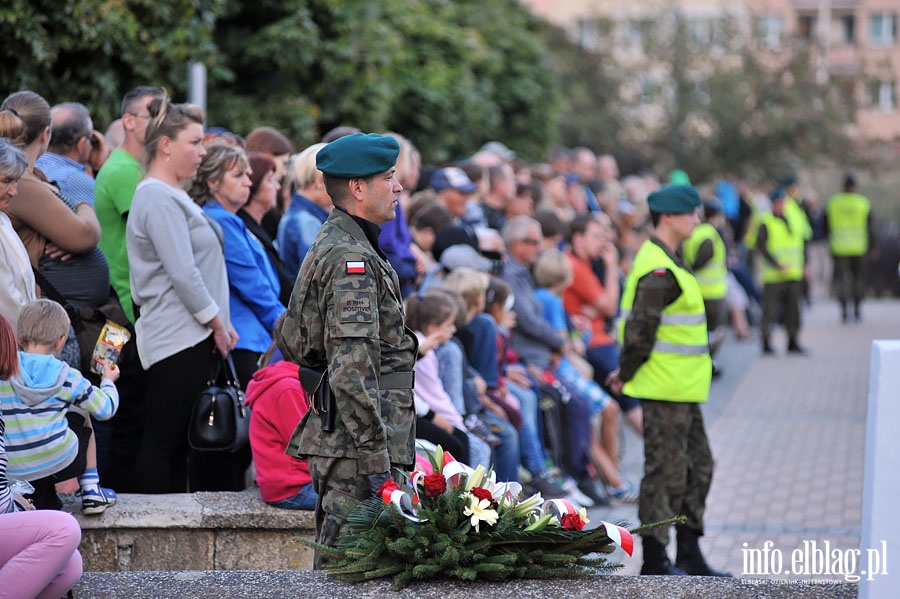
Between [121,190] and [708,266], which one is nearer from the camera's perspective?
[121,190]

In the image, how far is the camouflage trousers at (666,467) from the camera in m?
6.93

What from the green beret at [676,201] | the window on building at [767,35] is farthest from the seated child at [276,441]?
the window on building at [767,35]

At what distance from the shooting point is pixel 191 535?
597cm

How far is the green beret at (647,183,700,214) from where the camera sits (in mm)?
7078

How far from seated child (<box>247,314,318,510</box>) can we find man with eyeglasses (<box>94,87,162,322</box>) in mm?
1027

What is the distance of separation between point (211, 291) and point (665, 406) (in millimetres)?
2384

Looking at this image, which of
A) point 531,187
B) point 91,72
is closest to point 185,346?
point 91,72

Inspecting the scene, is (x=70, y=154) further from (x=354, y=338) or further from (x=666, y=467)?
(x=666, y=467)

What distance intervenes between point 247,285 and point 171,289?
1.59 feet

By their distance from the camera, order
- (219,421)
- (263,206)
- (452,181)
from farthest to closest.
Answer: (452,181) → (263,206) → (219,421)

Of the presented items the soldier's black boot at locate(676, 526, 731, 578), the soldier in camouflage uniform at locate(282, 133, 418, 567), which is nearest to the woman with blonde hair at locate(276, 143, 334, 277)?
the soldier in camouflage uniform at locate(282, 133, 418, 567)

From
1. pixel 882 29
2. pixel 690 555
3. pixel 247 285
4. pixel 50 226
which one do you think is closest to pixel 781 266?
pixel 690 555

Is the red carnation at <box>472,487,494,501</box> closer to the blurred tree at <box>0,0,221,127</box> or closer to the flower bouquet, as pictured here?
the flower bouquet

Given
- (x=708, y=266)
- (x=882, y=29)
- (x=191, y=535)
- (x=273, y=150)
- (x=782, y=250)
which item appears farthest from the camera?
(x=882, y=29)
